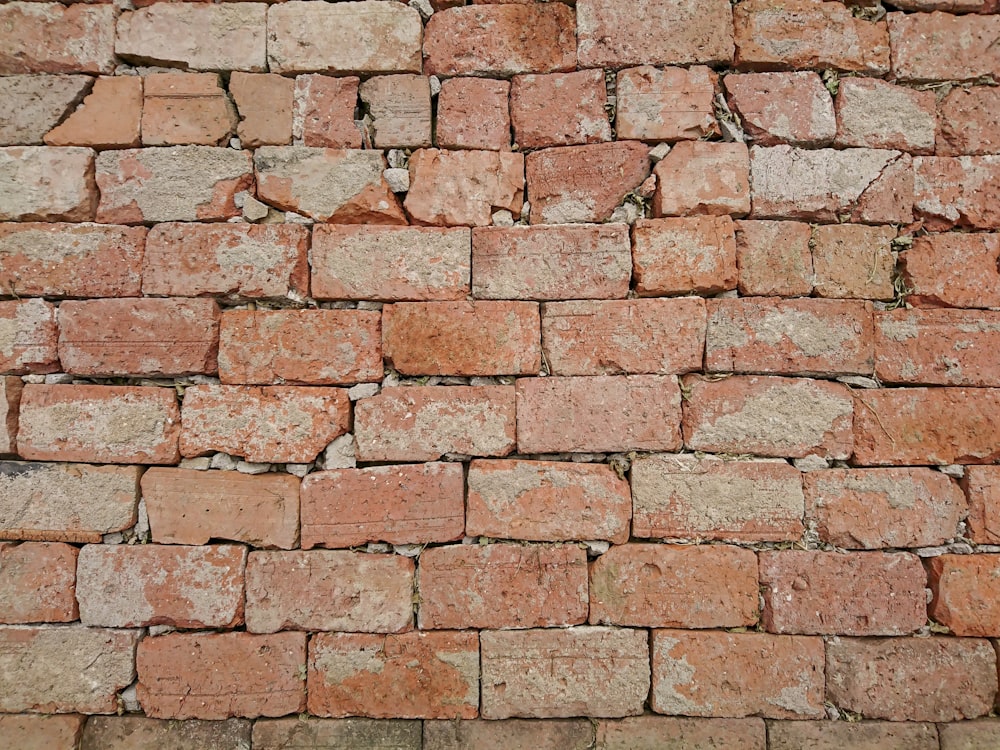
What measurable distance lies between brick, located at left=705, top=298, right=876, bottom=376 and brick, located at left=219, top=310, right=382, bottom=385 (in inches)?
66.0

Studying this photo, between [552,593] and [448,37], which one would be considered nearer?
[552,593]

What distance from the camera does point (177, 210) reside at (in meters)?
2.96

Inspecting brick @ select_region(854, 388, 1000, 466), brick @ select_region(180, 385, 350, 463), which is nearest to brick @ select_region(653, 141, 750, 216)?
brick @ select_region(854, 388, 1000, 466)

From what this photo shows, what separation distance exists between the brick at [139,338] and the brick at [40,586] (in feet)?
2.94

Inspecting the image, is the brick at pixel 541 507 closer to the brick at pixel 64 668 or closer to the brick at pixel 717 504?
the brick at pixel 717 504

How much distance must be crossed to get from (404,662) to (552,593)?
2.55 ft

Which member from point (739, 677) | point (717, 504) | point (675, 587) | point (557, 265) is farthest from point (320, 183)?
point (739, 677)

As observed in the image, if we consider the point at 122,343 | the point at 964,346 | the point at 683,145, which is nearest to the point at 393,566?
the point at 122,343

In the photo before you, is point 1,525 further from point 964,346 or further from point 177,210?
point 964,346

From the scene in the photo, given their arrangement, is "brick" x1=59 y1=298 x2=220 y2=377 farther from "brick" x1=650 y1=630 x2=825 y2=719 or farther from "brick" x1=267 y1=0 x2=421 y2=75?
"brick" x1=650 y1=630 x2=825 y2=719

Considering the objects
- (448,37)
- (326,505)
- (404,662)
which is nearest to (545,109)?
(448,37)

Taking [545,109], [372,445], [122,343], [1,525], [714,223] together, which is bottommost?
[1,525]

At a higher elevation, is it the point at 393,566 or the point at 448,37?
the point at 448,37

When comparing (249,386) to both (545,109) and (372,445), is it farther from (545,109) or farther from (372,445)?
(545,109)
